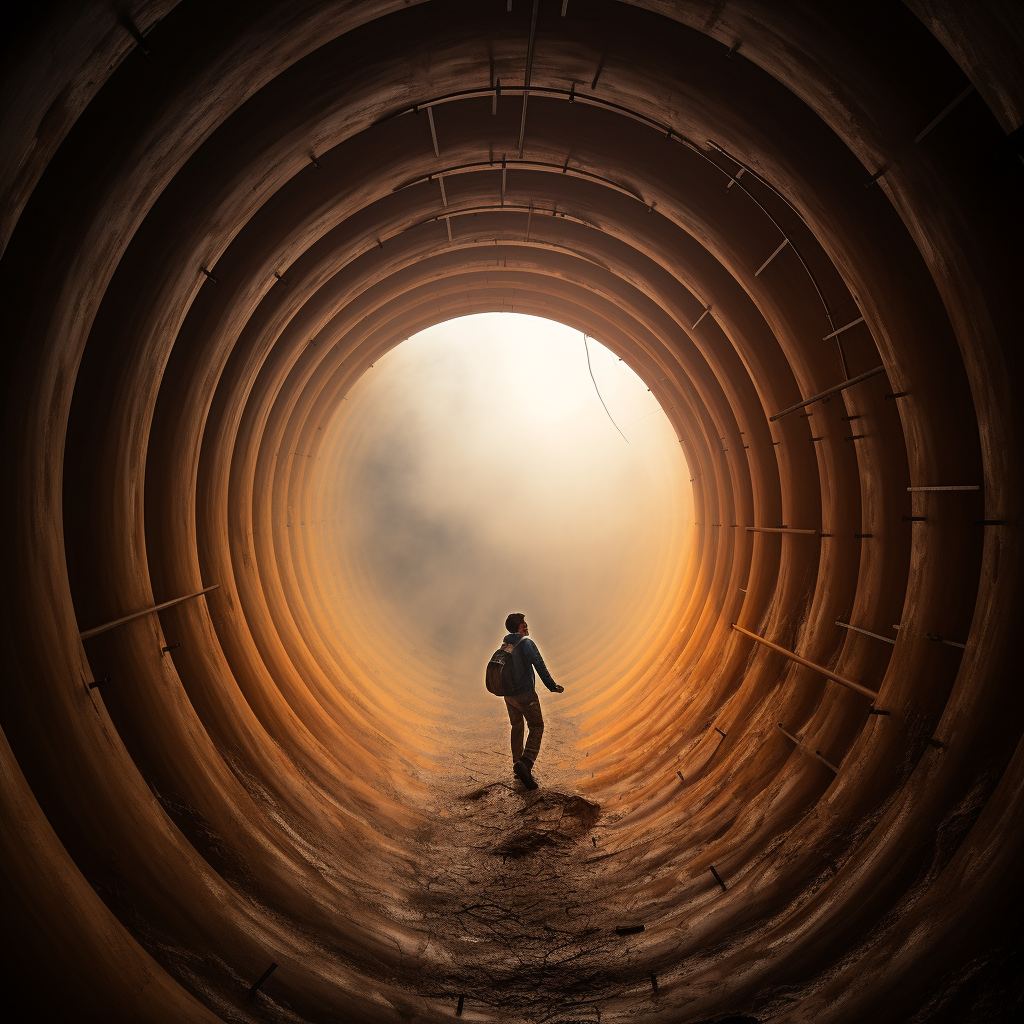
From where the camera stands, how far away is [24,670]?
11.9ft

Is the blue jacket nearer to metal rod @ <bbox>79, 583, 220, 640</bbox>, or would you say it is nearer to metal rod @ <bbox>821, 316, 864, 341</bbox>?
metal rod @ <bbox>79, 583, 220, 640</bbox>

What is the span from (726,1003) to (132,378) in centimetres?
578

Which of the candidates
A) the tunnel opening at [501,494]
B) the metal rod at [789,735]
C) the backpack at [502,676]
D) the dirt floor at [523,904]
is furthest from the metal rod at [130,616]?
the tunnel opening at [501,494]

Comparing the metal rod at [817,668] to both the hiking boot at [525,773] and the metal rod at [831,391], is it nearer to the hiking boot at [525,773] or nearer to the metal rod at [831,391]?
the metal rod at [831,391]

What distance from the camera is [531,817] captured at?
7.54m

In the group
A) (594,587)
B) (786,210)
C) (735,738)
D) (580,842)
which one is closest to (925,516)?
(786,210)

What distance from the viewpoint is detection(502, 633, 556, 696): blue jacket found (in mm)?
8047

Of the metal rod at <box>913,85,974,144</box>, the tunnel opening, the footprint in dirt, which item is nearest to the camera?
the metal rod at <box>913,85,974,144</box>

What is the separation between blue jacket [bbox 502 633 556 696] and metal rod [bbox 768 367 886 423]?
3933 millimetres

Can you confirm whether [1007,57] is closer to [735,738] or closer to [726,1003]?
[726,1003]

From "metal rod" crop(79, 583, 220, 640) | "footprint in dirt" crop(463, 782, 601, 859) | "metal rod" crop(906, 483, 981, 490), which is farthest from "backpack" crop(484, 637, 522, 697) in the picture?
"metal rod" crop(906, 483, 981, 490)

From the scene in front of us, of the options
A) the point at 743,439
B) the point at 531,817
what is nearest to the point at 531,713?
the point at 531,817

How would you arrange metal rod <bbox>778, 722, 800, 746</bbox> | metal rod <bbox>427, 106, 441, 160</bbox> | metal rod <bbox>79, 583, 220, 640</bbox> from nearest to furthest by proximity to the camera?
metal rod <bbox>79, 583, 220, 640</bbox> < metal rod <bbox>427, 106, 441, 160</bbox> < metal rod <bbox>778, 722, 800, 746</bbox>

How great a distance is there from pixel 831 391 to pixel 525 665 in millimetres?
4676
